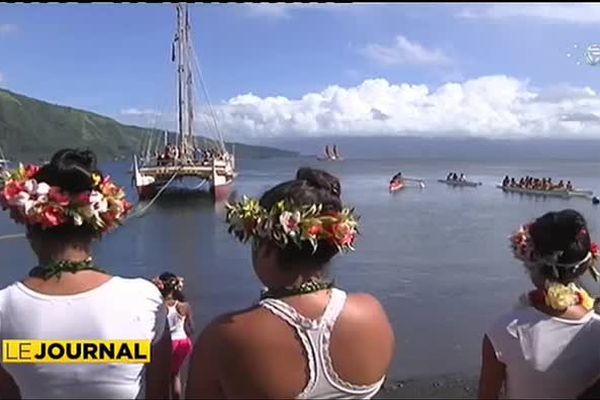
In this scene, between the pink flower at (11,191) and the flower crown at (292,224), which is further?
the pink flower at (11,191)

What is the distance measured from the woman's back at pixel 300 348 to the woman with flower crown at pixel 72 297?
33 centimetres

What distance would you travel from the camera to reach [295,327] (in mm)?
2125

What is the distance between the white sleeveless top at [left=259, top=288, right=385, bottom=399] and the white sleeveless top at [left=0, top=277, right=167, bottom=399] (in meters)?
0.40

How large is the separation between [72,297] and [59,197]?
0.30 metres

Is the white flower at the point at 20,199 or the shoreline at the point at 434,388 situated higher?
the white flower at the point at 20,199

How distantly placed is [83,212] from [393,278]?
14847 mm

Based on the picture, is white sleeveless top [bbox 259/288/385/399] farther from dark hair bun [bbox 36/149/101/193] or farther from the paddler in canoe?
the paddler in canoe

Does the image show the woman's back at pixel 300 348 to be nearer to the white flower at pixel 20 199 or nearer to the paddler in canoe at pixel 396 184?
the white flower at pixel 20 199

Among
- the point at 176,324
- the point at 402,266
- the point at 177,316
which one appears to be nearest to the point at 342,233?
the point at 176,324

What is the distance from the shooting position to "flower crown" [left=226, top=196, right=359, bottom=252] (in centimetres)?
215

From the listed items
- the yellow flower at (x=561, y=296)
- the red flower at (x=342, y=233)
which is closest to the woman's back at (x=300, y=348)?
the red flower at (x=342, y=233)

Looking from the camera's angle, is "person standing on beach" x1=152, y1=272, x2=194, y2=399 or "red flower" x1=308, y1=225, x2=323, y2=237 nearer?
"red flower" x1=308, y1=225, x2=323, y2=237

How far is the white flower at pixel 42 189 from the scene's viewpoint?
89.9 inches

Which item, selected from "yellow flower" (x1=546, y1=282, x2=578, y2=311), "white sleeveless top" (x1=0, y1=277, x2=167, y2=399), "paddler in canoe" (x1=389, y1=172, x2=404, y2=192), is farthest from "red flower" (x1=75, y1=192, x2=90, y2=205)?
"paddler in canoe" (x1=389, y1=172, x2=404, y2=192)
